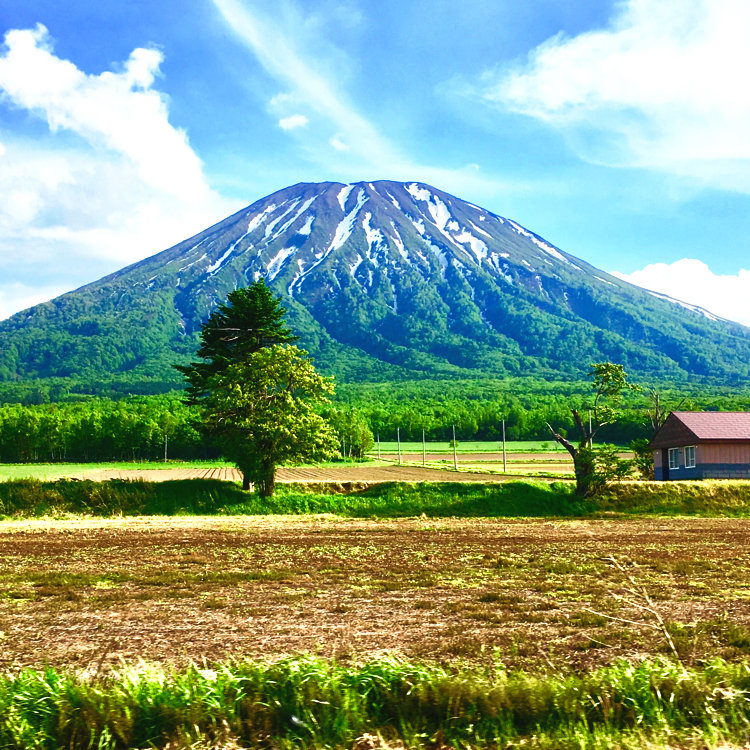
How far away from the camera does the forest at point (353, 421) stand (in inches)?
4122

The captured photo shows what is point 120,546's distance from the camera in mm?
20531

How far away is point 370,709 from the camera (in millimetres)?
5258

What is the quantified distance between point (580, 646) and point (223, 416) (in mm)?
28126

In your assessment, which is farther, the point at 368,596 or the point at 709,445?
the point at 709,445

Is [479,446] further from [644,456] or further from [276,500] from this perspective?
[276,500]

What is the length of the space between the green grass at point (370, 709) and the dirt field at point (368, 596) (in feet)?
2.24

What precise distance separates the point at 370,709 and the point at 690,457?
41.5 m

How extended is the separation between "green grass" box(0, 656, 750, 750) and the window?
39478 mm

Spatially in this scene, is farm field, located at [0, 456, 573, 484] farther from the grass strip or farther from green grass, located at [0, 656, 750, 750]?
green grass, located at [0, 656, 750, 750]

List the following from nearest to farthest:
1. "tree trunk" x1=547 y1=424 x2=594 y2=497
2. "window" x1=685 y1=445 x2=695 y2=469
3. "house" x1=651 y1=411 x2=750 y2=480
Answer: "tree trunk" x1=547 y1=424 x2=594 y2=497 < "house" x1=651 y1=411 x2=750 y2=480 < "window" x1=685 y1=445 x2=695 y2=469

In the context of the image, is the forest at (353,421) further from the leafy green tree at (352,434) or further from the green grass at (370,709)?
the green grass at (370,709)

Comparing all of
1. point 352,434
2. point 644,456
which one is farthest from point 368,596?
point 352,434

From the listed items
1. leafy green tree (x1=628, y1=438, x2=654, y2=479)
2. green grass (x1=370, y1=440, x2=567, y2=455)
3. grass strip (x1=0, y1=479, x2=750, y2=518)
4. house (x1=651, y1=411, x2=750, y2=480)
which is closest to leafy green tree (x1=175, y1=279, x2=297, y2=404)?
grass strip (x1=0, y1=479, x2=750, y2=518)

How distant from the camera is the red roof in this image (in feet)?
135
